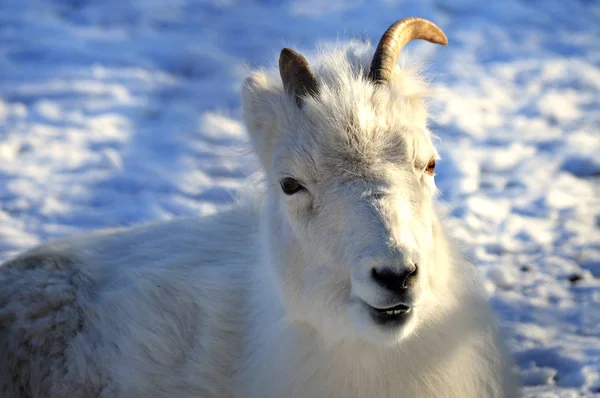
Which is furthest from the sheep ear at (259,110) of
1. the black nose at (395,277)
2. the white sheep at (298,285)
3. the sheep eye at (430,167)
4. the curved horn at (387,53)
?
the black nose at (395,277)

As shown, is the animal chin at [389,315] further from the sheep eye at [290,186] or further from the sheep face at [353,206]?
the sheep eye at [290,186]

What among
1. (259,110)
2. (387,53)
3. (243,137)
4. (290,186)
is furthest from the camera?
(243,137)

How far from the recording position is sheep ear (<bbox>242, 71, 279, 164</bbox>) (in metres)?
3.50

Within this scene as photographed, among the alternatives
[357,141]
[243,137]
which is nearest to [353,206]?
[357,141]

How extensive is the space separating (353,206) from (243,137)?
4.83m

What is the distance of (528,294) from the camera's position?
5.06 metres

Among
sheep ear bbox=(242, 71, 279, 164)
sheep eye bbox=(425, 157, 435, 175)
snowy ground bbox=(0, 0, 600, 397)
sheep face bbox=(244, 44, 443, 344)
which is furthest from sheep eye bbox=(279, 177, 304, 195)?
snowy ground bbox=(0, 0, 600, 397)

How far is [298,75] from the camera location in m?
3.35

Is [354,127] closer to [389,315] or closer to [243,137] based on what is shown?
[389,315]

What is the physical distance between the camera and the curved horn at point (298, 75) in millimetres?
3326

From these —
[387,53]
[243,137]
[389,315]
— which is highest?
[243,137]

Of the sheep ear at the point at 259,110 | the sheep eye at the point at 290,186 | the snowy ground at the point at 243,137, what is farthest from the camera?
the snowy ground at the point at 243,137

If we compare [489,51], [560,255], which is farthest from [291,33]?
[560,255]

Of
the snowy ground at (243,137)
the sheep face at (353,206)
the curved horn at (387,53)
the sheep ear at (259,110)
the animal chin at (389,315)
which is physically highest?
the snowy ground at (243,137)
